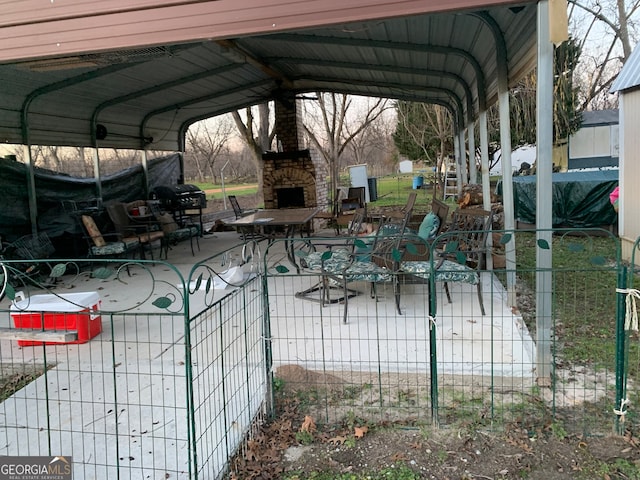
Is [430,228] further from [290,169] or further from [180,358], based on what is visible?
[290,169]

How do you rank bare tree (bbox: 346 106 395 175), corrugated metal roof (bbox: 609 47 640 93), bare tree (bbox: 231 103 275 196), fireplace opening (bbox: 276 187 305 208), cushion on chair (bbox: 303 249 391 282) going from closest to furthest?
1. cushion on chair (bbox: 303 249 391 282)
2. corrugated metal roof (bbox: 609 47 640 93)
3. fireplace opening (bbox: 276 187 305 208)
4. bare tree (bbox: 231 103 275 196)
5. bare tree (bbox: 346 106 395 175)

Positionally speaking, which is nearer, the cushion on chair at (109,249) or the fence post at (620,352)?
the fence post at (620,352)

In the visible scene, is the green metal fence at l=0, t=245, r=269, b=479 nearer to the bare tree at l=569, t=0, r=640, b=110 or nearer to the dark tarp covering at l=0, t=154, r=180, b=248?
the dark tarp covering at l=0, t=154, r=180, b=248

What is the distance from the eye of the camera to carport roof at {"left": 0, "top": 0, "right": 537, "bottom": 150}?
2.96 meters

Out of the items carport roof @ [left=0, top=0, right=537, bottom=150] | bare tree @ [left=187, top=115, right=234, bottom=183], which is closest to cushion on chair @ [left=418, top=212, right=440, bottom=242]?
carport roof @ [left=0, top=0, right=537, bottom=150]

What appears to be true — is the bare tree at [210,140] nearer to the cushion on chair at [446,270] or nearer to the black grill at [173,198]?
the black grill at [173,198]

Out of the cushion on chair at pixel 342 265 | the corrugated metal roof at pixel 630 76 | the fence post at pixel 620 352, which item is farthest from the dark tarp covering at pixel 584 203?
the fence post at pixel 620 352

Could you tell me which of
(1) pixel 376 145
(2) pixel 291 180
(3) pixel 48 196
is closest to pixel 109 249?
(3) pixel 48 196

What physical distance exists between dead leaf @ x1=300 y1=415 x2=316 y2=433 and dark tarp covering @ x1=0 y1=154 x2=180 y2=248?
550 cm

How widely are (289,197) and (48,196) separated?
472 centimetres

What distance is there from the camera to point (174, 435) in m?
2.55

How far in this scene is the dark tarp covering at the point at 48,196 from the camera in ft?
21.3

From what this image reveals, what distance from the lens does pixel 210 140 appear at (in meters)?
24.5

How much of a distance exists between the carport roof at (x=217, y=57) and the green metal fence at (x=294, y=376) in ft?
4.70
